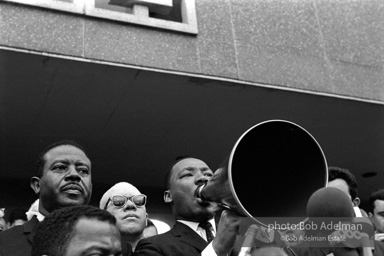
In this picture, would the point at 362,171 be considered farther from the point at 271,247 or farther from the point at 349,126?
the point at 271,247

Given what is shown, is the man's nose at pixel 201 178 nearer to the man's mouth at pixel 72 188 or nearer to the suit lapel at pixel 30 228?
the man's mouth at pixel 72 188

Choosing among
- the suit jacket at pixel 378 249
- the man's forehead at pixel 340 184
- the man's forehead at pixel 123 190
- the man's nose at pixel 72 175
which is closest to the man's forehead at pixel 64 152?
the man's nose at pixel 72 175

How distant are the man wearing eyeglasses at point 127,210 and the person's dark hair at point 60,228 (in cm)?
186

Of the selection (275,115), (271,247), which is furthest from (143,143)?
(271,247)

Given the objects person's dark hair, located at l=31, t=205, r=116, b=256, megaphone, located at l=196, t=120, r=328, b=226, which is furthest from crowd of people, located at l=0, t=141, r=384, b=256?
megaphone, located at l=196, t=120, r=328, b=226

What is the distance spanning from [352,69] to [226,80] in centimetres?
158

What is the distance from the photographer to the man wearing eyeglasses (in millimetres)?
4840

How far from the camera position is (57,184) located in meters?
3.95

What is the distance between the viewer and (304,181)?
10.0ft

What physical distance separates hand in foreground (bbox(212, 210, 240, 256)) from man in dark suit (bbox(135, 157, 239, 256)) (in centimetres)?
68

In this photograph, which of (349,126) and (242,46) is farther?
(349,126)

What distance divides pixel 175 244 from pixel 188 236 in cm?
14

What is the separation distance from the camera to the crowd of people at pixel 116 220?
2797 millimetres

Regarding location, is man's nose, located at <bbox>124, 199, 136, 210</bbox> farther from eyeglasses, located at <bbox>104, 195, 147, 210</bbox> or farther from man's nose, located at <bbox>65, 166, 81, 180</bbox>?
man's nose, located at <bbox>65, 166, 81, 180</bbox>
